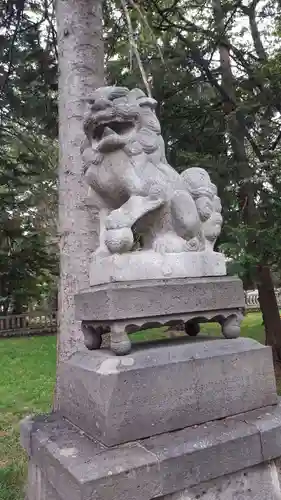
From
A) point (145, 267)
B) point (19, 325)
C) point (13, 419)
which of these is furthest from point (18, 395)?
point (19, 325)

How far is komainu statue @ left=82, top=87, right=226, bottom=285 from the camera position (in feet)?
6.59

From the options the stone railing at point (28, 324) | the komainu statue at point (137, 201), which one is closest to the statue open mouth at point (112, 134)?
the komainu statue at point (137, 201)

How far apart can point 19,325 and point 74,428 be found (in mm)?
12938

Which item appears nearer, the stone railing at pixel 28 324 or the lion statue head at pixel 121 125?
the lion statue head at pixel 121 125

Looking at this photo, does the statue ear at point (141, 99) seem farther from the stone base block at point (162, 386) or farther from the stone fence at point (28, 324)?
the stone fence at point (28, 324)

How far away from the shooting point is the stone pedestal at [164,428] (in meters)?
1.65

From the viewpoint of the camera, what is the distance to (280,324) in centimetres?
719

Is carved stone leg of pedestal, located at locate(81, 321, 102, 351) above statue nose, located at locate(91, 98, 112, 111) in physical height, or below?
below

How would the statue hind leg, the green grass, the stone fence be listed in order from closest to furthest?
the statue hind leg, the green grass, the stone fence

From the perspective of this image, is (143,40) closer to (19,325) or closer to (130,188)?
(130,188)

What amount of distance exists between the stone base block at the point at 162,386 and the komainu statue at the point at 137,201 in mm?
400

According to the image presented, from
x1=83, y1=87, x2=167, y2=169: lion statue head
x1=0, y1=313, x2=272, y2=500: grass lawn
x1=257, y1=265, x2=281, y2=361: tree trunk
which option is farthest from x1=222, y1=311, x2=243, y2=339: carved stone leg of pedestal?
x1=257, y1=265, x2=281, y2=361: tree trunk

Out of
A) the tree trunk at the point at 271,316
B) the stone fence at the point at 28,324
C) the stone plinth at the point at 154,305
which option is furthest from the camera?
the stone fence at the point at 28,324

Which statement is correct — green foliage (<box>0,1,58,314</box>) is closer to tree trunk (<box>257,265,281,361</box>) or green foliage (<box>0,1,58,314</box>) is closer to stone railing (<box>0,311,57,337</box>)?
stone railing (<box>0,311,57,337</box>)
